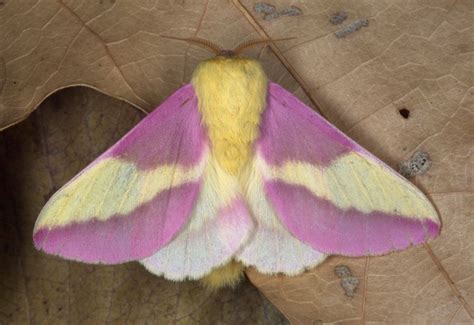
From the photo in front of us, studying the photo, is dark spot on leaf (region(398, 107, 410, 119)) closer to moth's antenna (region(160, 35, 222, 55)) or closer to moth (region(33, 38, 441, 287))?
moth (region(33, 38, 441, 287))

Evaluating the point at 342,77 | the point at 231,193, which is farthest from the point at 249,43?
the point at 231,193

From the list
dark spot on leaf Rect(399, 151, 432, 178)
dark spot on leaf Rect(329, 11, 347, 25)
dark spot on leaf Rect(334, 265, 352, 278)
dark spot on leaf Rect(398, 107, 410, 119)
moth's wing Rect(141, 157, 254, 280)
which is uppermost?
dark spot on leaf Rect(329, 11, 347, 25)

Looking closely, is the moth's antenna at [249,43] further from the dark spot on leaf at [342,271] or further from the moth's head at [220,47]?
the dark spot on leaf at [342,271]

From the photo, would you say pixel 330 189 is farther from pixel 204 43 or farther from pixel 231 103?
pixel 204 43

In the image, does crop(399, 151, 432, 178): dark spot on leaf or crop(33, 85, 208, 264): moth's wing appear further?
crop(399, 151, 432, 178): dark spot on leaf

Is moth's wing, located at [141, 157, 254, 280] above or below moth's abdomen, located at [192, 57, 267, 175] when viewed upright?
below

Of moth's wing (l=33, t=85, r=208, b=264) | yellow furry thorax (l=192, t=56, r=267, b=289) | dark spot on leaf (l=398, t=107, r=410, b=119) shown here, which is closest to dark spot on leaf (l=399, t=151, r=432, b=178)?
dark spot on leaf (l=398, t=107, r=410, b=119)

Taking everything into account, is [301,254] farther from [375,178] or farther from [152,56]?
[152,56]

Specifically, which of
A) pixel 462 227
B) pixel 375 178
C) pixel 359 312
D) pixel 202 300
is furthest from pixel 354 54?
pixel 202 300
